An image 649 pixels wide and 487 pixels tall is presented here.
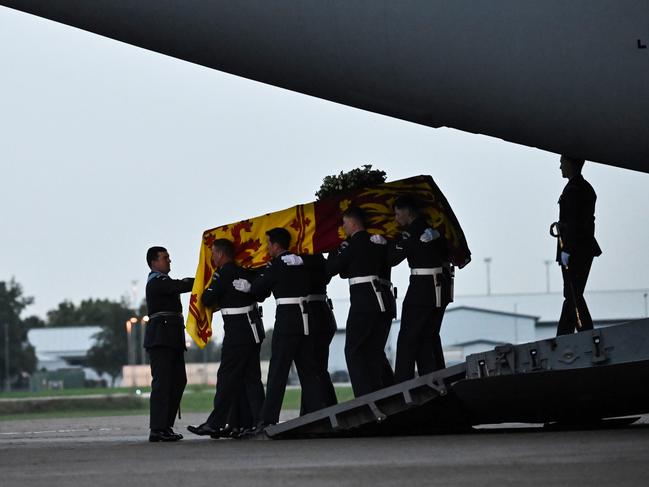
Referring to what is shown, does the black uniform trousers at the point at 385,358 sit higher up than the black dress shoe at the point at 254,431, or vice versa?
the black uniform trousers at the point at 385,358

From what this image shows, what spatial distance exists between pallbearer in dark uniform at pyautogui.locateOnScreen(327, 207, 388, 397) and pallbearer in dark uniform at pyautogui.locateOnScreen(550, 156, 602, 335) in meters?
1.66

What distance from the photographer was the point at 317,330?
39.3 ft

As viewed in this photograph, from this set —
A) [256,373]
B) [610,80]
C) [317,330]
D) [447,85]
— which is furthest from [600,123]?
[256,373]

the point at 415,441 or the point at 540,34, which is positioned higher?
the point at 540,34

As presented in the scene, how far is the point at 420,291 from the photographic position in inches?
440

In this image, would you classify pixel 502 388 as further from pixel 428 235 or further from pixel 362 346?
pixel 362 346

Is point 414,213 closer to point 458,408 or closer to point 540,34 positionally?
point 458,408

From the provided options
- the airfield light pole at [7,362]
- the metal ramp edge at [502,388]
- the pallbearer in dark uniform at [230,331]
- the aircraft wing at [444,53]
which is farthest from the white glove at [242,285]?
the airfield light pole at [7,362]

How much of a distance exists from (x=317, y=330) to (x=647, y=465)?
5.27 m

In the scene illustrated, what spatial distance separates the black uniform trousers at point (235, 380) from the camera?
12203 mm

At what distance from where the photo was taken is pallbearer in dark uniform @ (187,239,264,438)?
12156 millimetres

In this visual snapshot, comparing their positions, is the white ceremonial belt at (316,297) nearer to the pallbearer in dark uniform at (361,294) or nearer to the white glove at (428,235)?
the pallbearer in dark uniform at (361,294)

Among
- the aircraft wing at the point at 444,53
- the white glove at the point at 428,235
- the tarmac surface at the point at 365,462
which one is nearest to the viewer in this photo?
the tarmac surface at the point at 365,462

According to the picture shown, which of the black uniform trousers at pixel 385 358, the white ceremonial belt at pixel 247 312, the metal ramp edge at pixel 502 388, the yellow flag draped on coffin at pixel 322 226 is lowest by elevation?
the metal ramp edge at pixel 502 388
